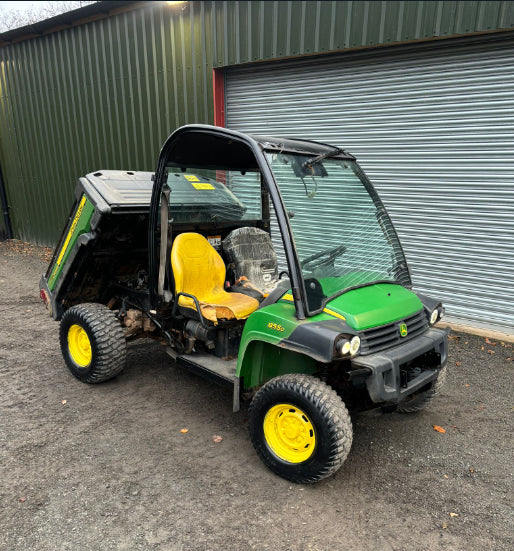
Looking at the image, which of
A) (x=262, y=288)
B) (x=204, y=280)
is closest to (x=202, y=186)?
(x=204, y=280)

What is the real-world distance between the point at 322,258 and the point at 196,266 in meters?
1.27

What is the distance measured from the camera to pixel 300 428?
9.30 feet

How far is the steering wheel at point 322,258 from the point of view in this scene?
2830 millimetres

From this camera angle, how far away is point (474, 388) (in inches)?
170

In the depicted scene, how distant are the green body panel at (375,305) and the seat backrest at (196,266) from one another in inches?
53.8

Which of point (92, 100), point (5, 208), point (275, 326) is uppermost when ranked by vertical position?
point (92, 100)

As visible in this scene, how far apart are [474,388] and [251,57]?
225 inches

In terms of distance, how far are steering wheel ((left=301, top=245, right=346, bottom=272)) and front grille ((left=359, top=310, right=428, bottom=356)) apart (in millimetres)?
527

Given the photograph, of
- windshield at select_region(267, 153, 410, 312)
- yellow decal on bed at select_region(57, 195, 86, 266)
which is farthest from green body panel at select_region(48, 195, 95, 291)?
windshield at select_region(267, 153, 410, 312)

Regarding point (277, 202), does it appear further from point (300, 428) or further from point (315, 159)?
point (300, 428)

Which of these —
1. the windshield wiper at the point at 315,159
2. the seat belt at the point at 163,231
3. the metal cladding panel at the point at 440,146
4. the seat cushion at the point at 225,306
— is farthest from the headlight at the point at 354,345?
the metal cladding panel at the point at 440,146

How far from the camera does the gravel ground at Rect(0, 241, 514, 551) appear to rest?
98.7 inches

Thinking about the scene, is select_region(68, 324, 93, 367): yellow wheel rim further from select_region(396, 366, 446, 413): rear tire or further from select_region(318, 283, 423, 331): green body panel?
select_region(396, 366, 446, 413): rear tire

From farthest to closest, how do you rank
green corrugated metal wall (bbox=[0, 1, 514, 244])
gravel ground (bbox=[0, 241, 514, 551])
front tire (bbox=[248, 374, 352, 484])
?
green corrugated metal wall (bbox=[0, 1, 514, 244])
front tire (bbox=[248, 374, 352, 484])
gravel ground (bbox=[0, 241, 514, 551])
